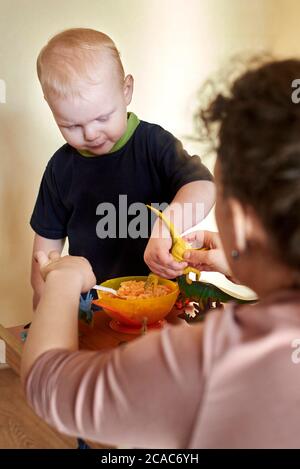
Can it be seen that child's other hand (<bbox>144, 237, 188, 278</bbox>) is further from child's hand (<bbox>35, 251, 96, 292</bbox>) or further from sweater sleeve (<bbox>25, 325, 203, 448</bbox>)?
sweater sleeve (<bbox>25, 325, 203, 448</bbox>)

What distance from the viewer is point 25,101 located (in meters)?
1.52

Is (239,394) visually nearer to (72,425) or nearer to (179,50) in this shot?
(72,425)

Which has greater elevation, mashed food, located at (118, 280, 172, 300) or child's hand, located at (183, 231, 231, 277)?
child's hand, located at (183, 231, 231, 277)

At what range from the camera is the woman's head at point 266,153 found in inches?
17.4

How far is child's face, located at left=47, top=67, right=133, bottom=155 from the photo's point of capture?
40.4 inches

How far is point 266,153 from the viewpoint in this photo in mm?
450

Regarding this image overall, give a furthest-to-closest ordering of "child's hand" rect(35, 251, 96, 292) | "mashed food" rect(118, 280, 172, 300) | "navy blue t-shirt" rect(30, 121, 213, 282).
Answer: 1. "navy blue t-shirt" rect(30, 121, 213, 282)
2. "mashed food" rect(118, 280, 172, 300)
3. "child's hand" rect(35, 251, 96, 292)

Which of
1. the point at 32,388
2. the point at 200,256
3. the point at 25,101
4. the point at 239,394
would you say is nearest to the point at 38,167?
the point at 25,101


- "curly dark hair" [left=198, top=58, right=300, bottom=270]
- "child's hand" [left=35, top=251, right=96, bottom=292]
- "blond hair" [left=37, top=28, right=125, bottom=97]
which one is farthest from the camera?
"blond hair" [left=37, top=28, right=125, bottom=97]
